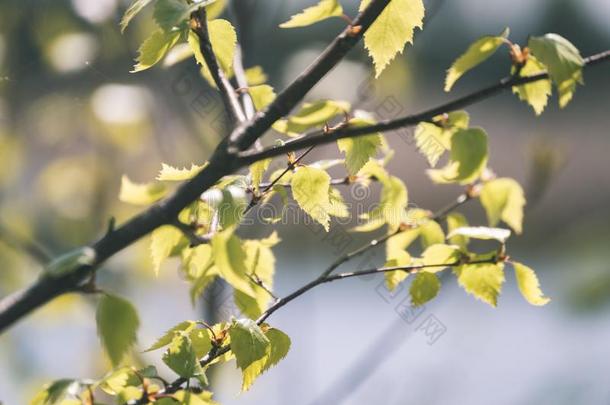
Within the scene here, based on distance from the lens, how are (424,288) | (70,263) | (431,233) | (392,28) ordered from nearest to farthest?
1. (70,263)
2. (392,28)
3. (424,288)
4. (431,233)

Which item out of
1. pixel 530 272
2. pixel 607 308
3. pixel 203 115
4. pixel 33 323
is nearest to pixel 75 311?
pixel 33 323

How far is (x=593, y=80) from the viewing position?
11.1m

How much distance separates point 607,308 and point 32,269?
47.0 inches

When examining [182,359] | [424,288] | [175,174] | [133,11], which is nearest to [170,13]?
[133,11]

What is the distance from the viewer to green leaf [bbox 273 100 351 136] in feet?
2.64

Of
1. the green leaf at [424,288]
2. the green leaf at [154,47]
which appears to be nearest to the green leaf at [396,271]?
the green leaf at [424,288]

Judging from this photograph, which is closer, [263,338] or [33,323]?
[263,338]

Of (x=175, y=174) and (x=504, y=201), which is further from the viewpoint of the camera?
(x=504, y=201)

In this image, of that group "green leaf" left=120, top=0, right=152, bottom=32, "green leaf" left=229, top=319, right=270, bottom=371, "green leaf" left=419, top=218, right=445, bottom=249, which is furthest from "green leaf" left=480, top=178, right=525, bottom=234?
"green leaf" left=120, top=0, right=152, bottom=32

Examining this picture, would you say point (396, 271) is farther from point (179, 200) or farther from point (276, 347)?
point (179, 200)

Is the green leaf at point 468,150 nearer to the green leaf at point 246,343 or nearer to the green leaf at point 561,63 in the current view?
the green leaf at point 561,63

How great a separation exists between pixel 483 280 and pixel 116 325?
15.5 inches

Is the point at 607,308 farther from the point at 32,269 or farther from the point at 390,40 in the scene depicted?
the point at 32,269

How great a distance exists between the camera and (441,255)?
85cm
